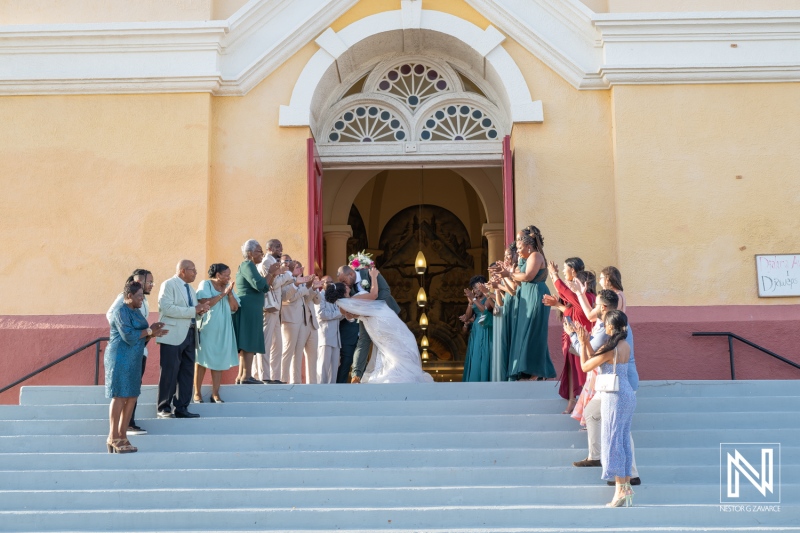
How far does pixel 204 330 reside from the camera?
942cm

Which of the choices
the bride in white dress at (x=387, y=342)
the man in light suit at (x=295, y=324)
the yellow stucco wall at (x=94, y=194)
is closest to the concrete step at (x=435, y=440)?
the bride in white dress at (x=387, y=342)

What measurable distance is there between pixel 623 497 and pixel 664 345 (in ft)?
15.7

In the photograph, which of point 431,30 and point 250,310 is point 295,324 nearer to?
point 250,310

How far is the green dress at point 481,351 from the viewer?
36.3 feet

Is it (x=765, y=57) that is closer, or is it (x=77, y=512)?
(x=77, y=512)

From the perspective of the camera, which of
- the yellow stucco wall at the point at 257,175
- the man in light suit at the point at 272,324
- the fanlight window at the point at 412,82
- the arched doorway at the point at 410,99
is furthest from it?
the fanlight window at the point at 412,82

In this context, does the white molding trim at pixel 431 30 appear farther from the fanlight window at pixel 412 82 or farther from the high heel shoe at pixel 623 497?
the high heel shoe at pixel 623 497

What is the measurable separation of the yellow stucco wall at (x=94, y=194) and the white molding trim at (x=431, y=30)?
1230 millimetres

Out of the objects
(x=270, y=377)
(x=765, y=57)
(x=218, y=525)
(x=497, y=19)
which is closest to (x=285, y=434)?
(x=218, y=525)

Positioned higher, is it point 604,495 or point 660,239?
point 660,239

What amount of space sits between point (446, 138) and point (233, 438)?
19.8ft

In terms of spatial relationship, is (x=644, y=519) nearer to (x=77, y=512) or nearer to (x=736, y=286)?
(x=77, y=512)

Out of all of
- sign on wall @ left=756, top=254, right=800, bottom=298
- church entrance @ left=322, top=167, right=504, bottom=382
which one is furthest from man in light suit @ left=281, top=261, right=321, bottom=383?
church entrance @ left=322, top=167, right=504, bottom=382

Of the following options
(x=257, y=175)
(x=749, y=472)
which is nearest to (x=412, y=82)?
(x=257, y=175)
